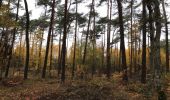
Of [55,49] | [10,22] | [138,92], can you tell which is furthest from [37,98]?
[55,49]

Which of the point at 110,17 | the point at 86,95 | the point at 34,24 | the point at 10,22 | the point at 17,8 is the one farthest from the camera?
the point at 34,24

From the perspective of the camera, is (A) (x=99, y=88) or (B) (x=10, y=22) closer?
(A) (x=99, y=88)

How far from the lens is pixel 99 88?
1723 centimetres

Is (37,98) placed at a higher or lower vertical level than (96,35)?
lower

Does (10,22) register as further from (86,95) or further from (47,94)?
(86,95)

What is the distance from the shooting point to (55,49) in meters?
98.9

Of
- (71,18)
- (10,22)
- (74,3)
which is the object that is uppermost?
(74,3)

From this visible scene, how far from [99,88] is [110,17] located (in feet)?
71.3

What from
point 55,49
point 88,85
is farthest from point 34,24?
point 55,49

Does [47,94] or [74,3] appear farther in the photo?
[74,3]

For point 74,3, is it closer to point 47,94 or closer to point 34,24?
point 34,24

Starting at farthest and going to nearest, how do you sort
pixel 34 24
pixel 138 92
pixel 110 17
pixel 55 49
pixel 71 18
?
pixel 55 49, pixel 34 24, pixel 110 17, pixel 71 18, pixel 138 92

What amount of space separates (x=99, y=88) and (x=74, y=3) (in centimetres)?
2089

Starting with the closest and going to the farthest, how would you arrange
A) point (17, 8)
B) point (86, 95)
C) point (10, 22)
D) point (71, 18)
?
point (86, 95), point (10, 22), point (17, 8), point (71, 18)
